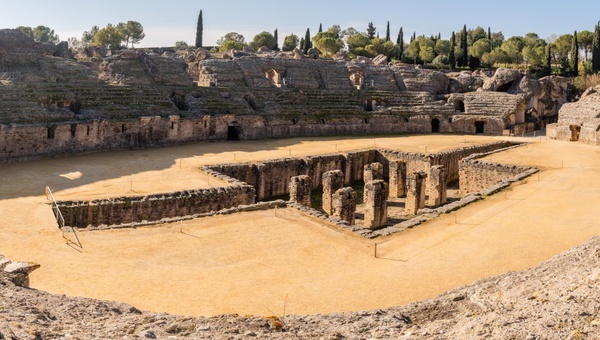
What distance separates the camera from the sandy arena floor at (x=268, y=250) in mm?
9062

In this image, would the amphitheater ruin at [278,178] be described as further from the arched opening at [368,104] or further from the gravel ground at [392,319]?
the gravel ground at [392,319]

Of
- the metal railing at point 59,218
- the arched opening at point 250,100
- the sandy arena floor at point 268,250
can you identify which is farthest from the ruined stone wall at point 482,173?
the metal railing at point 59,218

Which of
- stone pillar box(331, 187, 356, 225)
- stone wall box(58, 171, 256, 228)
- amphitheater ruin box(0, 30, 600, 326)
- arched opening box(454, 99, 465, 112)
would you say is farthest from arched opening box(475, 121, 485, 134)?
stone wall box(58, 171, 256, 228)

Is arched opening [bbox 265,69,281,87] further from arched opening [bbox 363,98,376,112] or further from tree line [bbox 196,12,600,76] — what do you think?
tree line [bbox 196,12,600,76]

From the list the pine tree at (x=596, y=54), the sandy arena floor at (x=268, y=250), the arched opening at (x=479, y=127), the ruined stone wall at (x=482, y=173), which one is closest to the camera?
the sandy arena floor at (x=268, y=250)

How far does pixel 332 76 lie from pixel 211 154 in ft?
56.9

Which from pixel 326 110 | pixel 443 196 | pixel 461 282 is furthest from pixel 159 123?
pixel 461 282

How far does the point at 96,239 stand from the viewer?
11859mm

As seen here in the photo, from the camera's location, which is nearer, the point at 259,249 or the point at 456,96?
the point at 259,249

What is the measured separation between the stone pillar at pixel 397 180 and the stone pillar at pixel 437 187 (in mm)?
1780

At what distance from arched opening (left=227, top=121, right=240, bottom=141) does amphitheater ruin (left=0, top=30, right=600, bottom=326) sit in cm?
8

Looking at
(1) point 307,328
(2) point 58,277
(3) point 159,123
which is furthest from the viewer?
(3) point 159,123

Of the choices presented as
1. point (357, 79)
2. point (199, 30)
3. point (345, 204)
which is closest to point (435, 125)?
point (357, 79)

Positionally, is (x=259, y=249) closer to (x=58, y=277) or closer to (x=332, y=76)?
(x=58, y=277)
